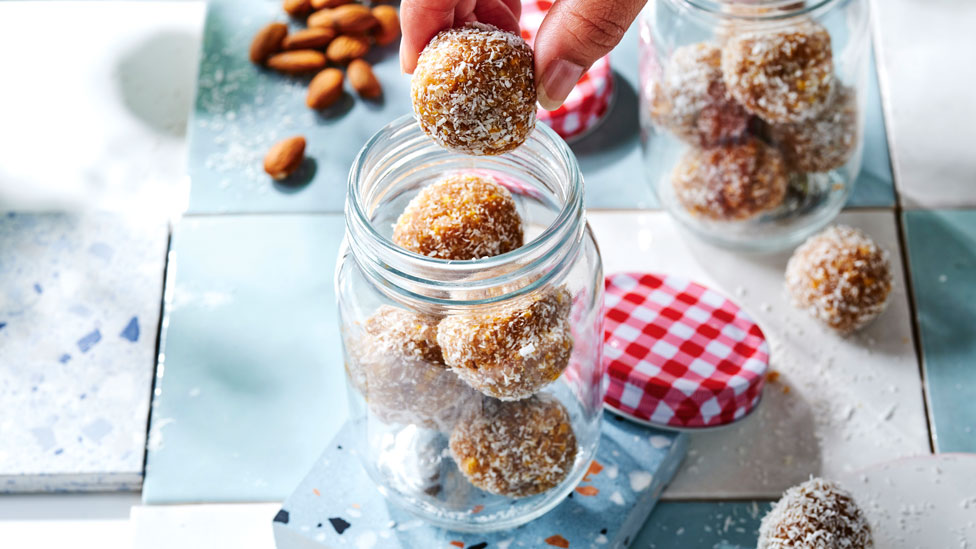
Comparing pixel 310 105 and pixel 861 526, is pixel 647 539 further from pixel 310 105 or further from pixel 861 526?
pixel 310 105

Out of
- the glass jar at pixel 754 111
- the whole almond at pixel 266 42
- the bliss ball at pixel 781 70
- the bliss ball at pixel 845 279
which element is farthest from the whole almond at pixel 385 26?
the bliss ball at pixel 845 279

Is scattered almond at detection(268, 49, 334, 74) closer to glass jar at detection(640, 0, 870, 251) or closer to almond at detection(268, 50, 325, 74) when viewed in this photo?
almond at detection(268, 50, 325, 74)

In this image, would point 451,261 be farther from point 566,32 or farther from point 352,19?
point 352,19

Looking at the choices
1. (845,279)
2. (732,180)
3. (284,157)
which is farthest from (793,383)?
(284,157)

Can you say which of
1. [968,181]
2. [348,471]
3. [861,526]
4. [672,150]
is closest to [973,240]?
[968,181]

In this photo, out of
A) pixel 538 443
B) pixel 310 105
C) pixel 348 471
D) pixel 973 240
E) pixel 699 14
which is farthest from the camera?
pixel 310 105

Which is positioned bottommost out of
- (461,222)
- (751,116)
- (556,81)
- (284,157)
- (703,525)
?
(703,525)
